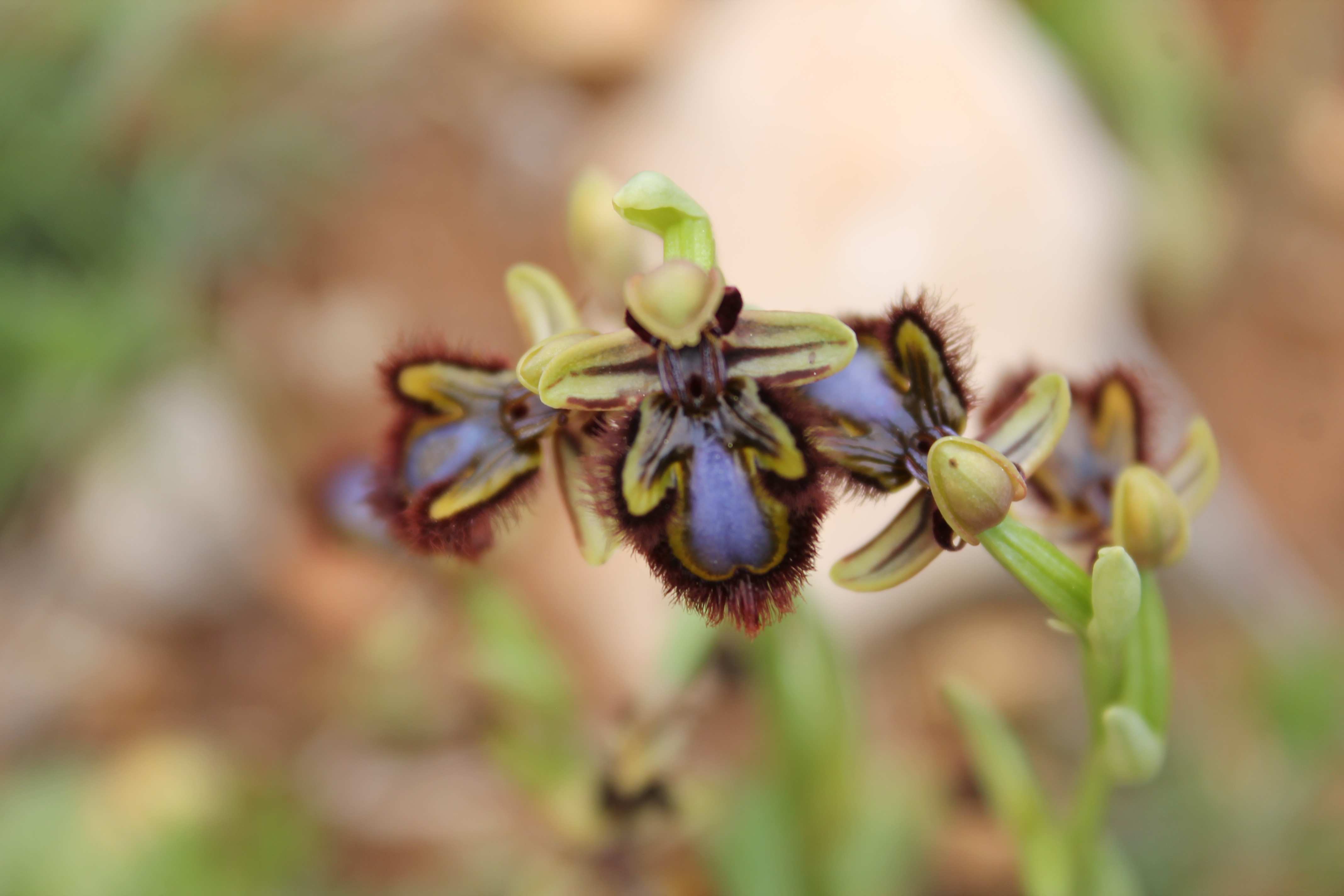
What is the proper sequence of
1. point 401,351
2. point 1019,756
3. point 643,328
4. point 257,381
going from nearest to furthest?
point 643,328, point 401,351, point 1019,756, point 257,381

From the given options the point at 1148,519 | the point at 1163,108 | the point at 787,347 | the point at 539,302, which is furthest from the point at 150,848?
the point at 1163,108

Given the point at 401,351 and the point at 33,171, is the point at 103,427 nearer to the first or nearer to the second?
the point at 33,171

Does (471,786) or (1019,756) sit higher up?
Result: (471,786)

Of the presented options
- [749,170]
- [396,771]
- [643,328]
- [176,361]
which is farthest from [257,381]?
[643,328]

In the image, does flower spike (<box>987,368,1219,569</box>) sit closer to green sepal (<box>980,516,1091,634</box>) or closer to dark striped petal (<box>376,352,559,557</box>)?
green sepal (<box>980,516,1091,634</box>)

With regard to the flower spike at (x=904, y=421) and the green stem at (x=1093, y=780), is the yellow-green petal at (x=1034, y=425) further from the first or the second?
the green stem at (x=1093, y=780)

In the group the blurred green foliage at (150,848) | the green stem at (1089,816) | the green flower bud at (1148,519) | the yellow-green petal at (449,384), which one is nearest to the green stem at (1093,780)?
the green stem at (1089,816)
